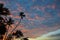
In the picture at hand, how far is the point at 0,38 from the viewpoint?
40344mm

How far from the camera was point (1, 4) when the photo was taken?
130 ft

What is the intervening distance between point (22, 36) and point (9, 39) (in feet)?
12.1

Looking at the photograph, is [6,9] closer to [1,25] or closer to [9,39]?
[1,25]

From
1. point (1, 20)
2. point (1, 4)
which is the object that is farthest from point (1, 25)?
point (1, 4)

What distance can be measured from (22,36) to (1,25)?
215 inches

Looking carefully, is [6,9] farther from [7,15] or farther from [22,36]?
[22,36]

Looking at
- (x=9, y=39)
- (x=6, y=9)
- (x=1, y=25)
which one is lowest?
(x=9, y=39)

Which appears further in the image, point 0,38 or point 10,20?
point 10,20

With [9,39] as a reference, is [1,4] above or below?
above

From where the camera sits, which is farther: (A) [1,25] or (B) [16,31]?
(B) [16,31]

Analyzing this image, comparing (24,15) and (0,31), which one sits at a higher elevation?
(24,15)

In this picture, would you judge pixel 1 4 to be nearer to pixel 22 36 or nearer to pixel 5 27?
pixel 5 27

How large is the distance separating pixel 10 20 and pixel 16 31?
262 centimetres

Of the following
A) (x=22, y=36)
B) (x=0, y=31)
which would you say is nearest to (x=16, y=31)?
(x=22, y=36)
